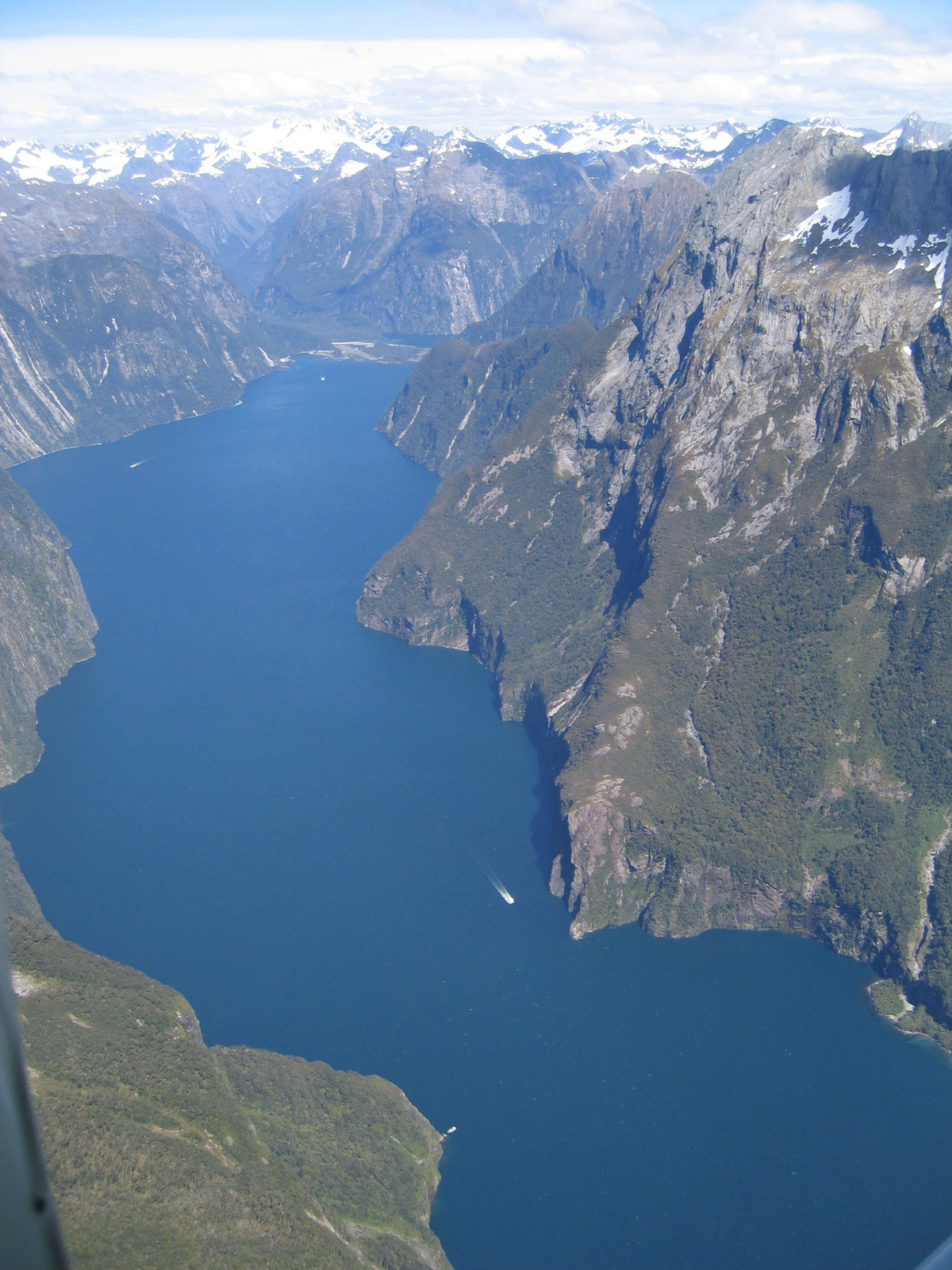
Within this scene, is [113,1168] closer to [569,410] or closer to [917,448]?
[917,448]

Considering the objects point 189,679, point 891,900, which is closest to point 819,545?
point 891,900

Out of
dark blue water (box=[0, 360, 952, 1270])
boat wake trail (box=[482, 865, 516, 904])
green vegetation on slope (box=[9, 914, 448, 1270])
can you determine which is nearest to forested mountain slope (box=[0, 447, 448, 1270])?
green vegetation on slope (box=[9, 914, 448, 1270])

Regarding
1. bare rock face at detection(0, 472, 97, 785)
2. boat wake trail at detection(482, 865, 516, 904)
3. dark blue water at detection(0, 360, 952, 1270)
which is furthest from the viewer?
bare rock face at detection(0, 472, 97, 785)

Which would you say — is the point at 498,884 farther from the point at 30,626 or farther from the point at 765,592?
the point at 30,626

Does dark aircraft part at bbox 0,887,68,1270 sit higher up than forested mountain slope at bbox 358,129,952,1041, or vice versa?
dark aircraft part at bbox 0,887,68,1270

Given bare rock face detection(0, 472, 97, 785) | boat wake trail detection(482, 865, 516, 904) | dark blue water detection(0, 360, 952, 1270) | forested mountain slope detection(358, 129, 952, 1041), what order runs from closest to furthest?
dark blue water detection(0, 360, 952, 1270)
forested mountain slope detection(358, 129, 952, 1041)
boat wake trail detection(482, 865, 516, 904)
bare rock face detection(0, 472, 97, 785)

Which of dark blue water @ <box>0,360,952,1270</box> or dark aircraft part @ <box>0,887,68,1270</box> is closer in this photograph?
dark aircraft part @ <box>0,887,68,1270</box>

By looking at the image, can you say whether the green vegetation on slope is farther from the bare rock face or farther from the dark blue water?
the bare rock face
